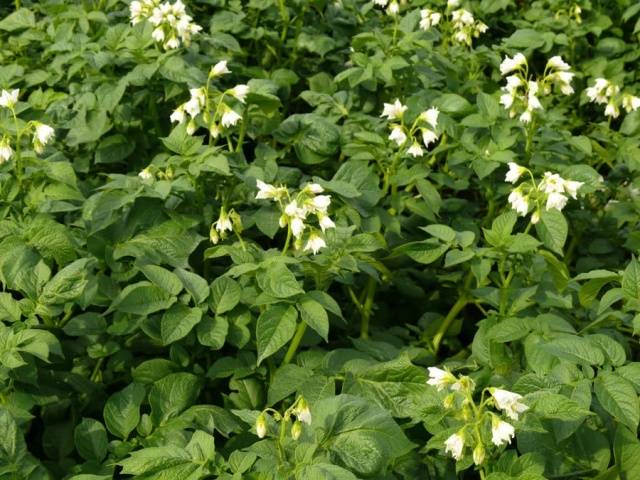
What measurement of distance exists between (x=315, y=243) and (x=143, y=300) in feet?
1.59

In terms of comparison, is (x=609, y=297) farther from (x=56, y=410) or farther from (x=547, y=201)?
(x=56, y=410)

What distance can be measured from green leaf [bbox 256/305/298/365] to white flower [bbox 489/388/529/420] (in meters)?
0.60

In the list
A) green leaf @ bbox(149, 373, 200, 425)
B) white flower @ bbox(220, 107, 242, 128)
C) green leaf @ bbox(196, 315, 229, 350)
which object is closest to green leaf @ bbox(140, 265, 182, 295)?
green leaf @ bbox(196, 315, 229, 350)

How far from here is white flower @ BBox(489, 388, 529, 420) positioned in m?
1.84

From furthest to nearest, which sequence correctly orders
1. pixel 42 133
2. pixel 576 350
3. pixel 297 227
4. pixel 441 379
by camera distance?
pixel 42 133, pixel 297 227, pixel 576 350, pixel 441 379

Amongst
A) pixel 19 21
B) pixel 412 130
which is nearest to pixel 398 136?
pixel 412 130

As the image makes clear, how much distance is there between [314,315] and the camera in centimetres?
227

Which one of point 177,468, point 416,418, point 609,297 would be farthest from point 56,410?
point 609,297

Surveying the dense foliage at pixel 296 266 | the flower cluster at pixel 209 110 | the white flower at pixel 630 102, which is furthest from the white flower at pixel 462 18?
the flower cluster at pixel 209 110

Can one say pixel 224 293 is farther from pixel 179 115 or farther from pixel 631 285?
pixel 631 285

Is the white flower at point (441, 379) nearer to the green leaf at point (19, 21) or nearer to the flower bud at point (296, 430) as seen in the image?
the flower bud at point (296, 430)

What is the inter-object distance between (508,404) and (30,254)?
1377mm

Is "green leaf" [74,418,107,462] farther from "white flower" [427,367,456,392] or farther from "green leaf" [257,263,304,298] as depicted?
"white flower" [427,367,456,392]

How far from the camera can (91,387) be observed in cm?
254
